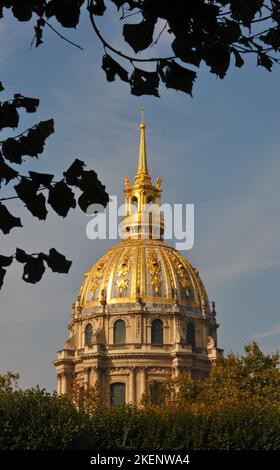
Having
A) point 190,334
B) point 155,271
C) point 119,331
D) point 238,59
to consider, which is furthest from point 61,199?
point 155,271

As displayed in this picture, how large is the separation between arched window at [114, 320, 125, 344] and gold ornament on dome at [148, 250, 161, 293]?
19.9 feet

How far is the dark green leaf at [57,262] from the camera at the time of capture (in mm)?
7938

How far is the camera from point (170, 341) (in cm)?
10712

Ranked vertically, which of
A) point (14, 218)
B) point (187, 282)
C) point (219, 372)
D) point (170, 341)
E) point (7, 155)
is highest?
point (187, 282)

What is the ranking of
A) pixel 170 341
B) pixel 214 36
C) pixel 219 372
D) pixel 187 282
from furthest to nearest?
1. pixel 187 282
2. pixel 170 341
3. pixel 219 372
4. pixel 214 36

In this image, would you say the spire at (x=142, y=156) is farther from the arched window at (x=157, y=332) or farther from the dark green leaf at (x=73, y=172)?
the dark green leaf at (x=73, y=172)

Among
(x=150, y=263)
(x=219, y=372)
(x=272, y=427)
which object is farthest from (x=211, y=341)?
(x=272, y=427)

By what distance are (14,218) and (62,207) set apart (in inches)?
16.9

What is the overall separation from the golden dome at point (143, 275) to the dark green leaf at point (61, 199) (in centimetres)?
10171

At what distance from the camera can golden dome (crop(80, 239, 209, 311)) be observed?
364 feet

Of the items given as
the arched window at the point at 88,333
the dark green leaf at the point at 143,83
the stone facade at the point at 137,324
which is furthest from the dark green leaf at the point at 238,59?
the arched window at the point at 88,333

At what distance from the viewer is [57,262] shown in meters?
7.99

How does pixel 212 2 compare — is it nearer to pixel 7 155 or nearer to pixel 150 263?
pixel 7 155

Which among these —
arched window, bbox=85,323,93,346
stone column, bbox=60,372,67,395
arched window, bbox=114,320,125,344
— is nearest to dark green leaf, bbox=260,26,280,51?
arched window, bbox=114,320,125,344
